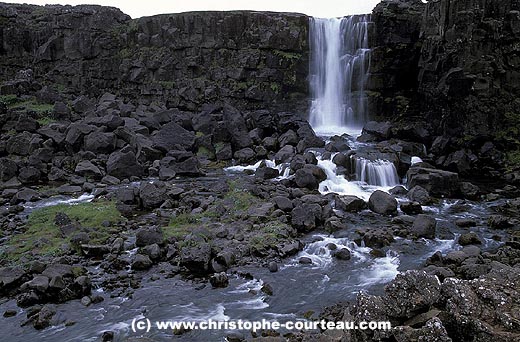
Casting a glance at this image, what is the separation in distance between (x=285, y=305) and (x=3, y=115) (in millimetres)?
27043

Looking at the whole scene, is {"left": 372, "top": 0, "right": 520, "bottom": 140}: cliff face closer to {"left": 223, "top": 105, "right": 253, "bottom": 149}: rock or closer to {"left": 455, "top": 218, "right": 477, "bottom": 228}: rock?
{"left": 455, "top": 218, "right": 477, "bottom": 228}: rock

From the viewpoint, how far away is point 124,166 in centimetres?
2480

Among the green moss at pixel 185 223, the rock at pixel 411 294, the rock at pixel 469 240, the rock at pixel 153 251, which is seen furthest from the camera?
the green moss at pixel 185 223

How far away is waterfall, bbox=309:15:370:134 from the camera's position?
3531cm

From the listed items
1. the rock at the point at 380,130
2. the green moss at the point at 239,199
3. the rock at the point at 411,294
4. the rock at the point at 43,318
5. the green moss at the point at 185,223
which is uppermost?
the rock at the point at 411,294

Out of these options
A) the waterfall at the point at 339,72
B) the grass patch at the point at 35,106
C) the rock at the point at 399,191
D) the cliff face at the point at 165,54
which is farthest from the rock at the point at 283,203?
the grass patch at the point at 35,106

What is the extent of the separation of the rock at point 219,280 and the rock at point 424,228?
25.1 ft

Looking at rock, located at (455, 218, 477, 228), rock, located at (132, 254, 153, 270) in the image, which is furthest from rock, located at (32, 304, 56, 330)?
rock, located at (455, 218, 477, 228)

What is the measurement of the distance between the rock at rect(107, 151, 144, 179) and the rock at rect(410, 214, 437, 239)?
48.5ft

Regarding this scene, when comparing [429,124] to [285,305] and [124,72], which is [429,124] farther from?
[124,72]

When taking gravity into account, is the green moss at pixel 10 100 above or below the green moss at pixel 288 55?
below

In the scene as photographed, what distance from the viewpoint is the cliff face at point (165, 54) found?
37.0m

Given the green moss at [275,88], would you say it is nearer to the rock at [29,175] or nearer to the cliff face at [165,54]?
the cliff face at [165,54]

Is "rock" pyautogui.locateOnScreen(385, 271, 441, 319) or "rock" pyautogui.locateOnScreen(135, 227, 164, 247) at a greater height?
"rock" pyautogui.locateOnScreen(385, 271, 441, 319)
